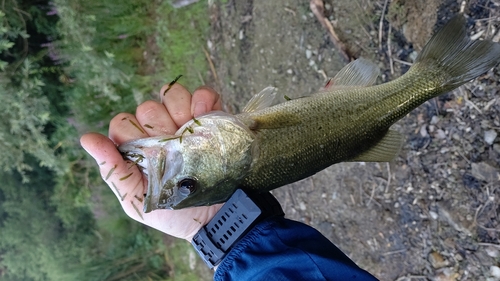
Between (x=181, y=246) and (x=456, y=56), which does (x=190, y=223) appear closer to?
(x=456, y=56)

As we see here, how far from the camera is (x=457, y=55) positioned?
6.64 feet

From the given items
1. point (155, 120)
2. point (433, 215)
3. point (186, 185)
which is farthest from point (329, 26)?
point (186, 185)

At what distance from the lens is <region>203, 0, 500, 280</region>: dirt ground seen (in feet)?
9.09

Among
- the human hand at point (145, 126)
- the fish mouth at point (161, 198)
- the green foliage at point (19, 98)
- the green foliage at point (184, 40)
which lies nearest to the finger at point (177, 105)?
the human hand at point (145, 126)

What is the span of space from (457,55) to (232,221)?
1.37 m

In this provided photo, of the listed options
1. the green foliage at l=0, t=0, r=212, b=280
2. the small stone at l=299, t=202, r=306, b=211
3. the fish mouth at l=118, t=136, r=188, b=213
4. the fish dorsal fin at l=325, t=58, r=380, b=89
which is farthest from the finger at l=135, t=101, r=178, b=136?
the green foliage at l=0, t=0, r=212, b=280

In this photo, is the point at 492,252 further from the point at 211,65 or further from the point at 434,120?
the point at 211,65

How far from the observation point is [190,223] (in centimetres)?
228

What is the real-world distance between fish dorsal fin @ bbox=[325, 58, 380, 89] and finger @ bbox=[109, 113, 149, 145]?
1017 millimetres

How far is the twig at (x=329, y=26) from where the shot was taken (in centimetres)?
344

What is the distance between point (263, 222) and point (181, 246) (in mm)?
4525

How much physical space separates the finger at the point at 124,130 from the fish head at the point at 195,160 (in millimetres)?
180

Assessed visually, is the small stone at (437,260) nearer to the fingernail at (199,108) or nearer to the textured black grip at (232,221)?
the textured black grip at (232,221)

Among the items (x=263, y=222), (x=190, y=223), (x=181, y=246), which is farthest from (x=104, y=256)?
(x=263, y=222)
